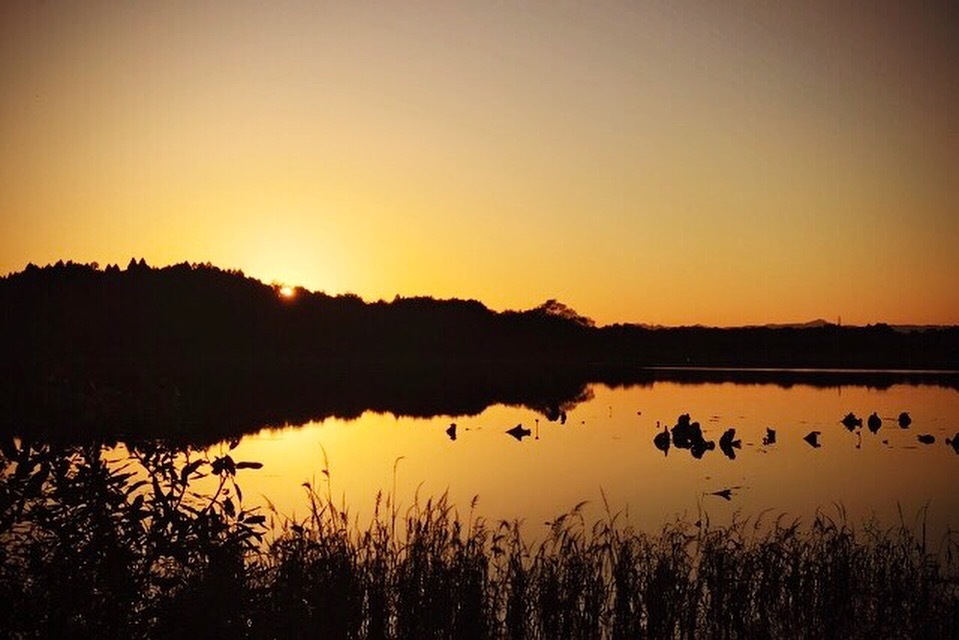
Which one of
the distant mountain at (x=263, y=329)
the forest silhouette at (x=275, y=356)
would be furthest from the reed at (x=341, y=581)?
the distant mountain at (x=263, y=329)

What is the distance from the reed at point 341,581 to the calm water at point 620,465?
6.68 feet

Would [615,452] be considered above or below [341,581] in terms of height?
below

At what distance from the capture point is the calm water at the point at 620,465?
922 inches

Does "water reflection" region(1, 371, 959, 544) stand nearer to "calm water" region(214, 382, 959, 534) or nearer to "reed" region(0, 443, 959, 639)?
"calm water" region(214, 382, 959, 534)

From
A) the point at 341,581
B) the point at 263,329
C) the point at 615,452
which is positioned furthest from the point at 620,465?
the point at 263,329

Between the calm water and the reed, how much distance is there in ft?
6.68

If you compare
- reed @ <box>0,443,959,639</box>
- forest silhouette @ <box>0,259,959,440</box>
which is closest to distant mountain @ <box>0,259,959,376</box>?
forest silhouette @ <box>0,259,959,440</box>

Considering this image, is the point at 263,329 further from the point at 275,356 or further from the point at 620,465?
the point at 620,465

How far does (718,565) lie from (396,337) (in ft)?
410

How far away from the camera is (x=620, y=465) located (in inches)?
1241

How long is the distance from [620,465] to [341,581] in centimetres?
2333

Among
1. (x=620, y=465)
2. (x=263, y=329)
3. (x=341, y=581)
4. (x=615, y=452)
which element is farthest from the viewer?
(x=263, y=329)

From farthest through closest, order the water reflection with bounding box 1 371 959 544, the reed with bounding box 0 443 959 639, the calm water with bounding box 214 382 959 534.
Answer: the water reflection with bounding box 1 371 959 544 < the calm water with bounding box 214 382 959 534 < the reed with bounding box 0 443 959 639

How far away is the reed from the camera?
6059mm
